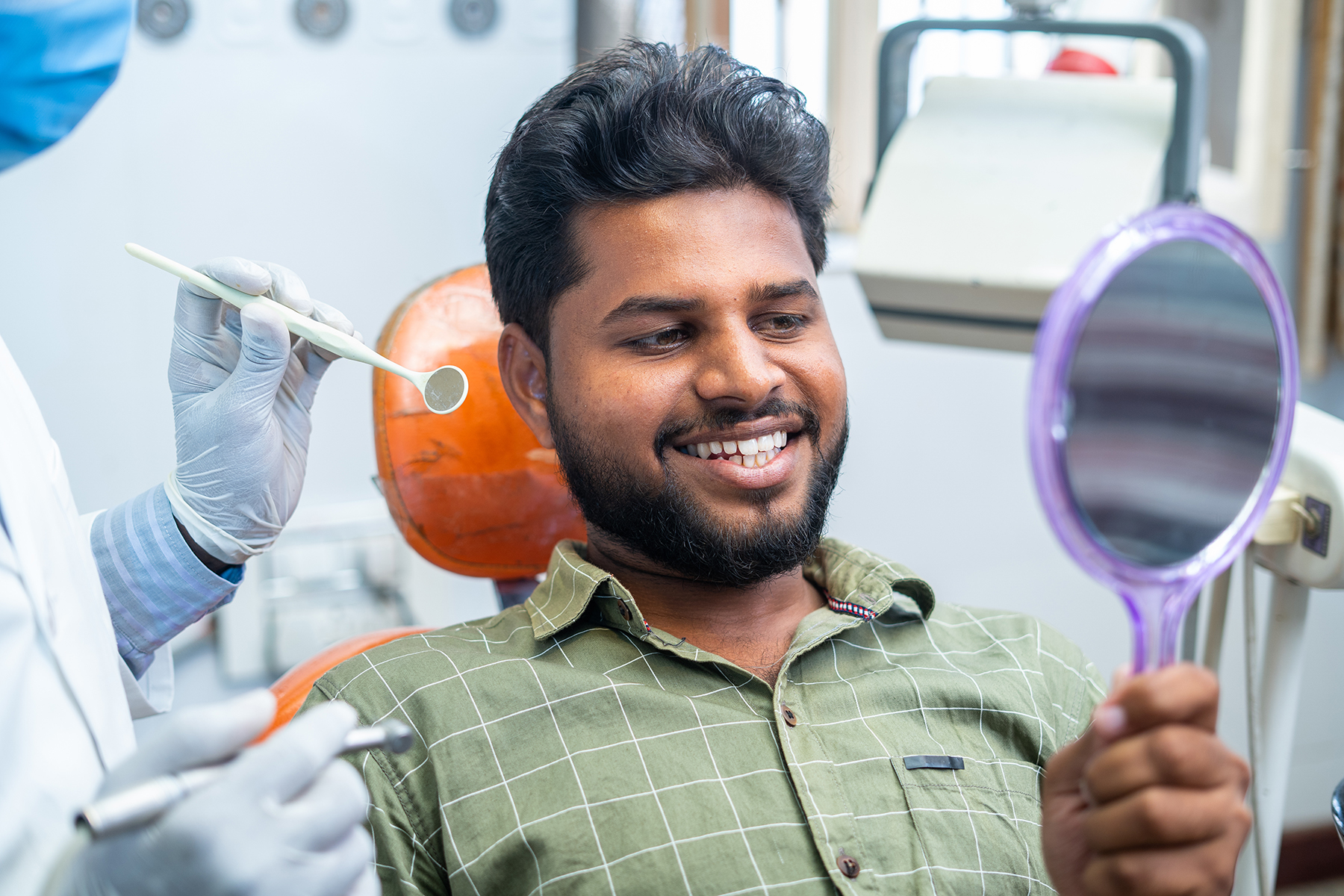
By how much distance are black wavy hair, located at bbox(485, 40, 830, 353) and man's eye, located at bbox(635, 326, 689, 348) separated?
0.11 m

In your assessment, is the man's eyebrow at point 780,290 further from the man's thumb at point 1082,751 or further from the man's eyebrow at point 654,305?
Result: the man's thumb at point 1082,751

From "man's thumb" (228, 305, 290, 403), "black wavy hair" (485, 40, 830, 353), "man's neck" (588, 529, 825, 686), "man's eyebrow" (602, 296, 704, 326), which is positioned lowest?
"man's neck" (588, 529, 825, 686)

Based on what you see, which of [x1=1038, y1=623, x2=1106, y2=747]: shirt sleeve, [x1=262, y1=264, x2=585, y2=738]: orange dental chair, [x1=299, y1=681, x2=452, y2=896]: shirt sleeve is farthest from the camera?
[x1=262, y1=264, x2=585, y2=738]: orange dental chair

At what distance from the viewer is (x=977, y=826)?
3.38ft

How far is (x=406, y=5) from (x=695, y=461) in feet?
3.93

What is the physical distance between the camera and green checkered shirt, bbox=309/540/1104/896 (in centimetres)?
96

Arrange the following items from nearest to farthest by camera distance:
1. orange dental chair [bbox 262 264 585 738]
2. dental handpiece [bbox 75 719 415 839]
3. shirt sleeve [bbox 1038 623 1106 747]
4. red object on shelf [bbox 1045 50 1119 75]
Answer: dental handpiece [bbox 75 719 415 839]
shirt sleeve [bbox 1038 623 1106 747]
orange dental chair [bbox 262 264 585 738]
red object on shelf [bbox 1045 50 1119 75]

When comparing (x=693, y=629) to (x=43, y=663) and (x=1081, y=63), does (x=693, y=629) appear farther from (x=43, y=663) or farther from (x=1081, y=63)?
(x=1081, y=63)

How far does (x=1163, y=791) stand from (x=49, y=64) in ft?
3.16

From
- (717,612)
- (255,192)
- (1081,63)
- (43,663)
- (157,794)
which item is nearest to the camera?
(157,794)

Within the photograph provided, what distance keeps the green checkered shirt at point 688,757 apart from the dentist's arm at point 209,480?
22 cm

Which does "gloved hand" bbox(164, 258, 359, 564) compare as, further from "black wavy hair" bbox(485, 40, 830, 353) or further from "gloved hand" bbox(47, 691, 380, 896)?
"gloved hand" bbox(47, 691, 380, 896)

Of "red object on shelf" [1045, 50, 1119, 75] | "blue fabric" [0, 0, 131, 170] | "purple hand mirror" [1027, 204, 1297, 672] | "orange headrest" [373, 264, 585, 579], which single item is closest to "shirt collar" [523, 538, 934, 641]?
"orange headrest" [373, 264, 585, 579]

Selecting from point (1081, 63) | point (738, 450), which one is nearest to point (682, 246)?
point (738, 450)
